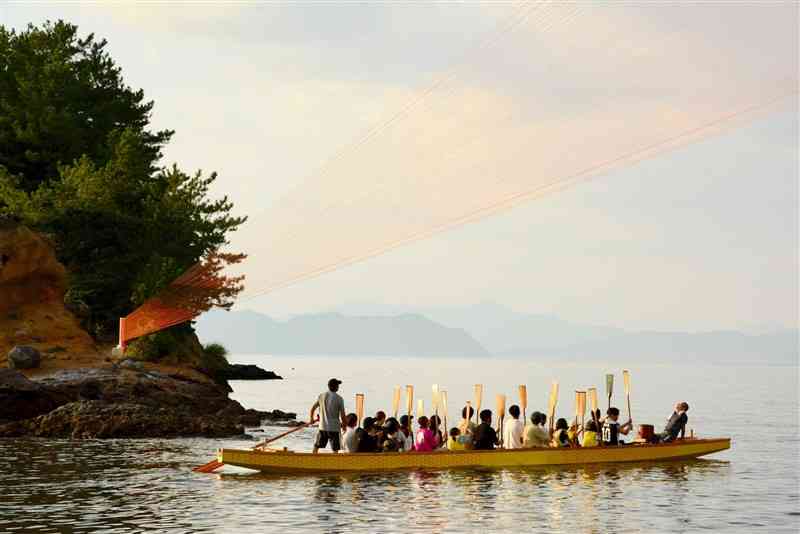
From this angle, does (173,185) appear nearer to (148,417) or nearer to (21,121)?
(21,121)

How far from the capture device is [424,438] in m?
36.2

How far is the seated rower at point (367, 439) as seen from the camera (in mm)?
35281

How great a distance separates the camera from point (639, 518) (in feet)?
92.6

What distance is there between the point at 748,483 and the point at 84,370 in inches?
1213

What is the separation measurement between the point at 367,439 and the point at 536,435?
19.5ft

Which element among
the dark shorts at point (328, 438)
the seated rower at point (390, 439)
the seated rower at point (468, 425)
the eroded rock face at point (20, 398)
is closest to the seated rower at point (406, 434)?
the seated rower at point (390, 439)

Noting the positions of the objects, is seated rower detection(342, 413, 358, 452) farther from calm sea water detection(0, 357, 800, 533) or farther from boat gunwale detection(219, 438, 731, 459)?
calm sea water detection(0, 357, 800, 533)

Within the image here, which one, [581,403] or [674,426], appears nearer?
[674,426]

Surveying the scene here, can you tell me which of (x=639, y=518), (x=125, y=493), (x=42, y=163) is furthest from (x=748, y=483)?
(x=42, y=163)

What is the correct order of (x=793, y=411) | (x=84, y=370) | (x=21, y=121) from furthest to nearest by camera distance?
(x=793, y=411)
(x=21, y=121)
(x=84, y=370)

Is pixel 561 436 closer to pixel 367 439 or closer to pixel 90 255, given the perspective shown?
pixel 367 439

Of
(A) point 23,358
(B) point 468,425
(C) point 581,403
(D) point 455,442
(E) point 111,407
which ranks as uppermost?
(A) point 23,358

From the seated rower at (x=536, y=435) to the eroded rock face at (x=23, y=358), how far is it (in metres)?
26.5

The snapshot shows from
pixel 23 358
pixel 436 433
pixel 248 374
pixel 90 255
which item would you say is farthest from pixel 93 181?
pixel 248 374
